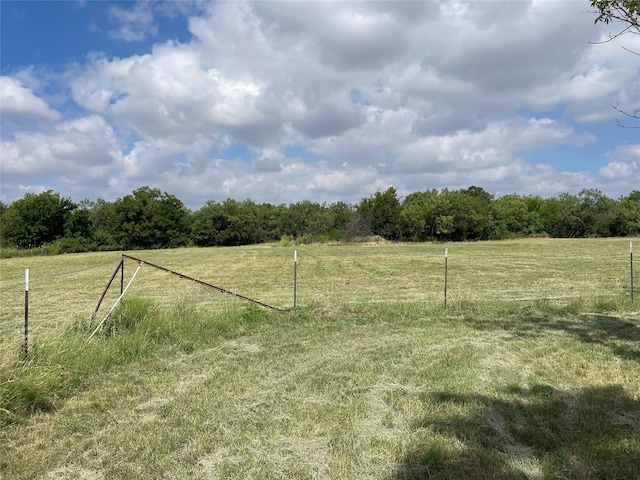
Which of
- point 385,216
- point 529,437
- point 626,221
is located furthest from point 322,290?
point 626,221

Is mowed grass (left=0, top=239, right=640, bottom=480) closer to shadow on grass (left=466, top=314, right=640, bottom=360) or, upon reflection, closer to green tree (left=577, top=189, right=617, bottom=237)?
shadow on grass (left=466, top=314, right=640, bottom=360)

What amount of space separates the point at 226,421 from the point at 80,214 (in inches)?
2536

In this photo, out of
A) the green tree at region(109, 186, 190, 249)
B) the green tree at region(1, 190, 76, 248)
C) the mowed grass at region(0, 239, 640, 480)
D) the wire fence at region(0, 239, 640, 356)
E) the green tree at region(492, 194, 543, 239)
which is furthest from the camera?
the green tree at region(492, 194, 543, 239)

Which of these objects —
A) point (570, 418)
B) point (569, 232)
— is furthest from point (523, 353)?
point (569, 232)

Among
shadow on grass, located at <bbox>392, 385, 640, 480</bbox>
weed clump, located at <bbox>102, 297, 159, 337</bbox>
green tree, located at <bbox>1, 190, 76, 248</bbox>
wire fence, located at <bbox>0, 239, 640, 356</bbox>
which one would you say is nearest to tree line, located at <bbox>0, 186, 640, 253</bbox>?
green tree, located at <bbox>1, 190, 76, 248</bbox>

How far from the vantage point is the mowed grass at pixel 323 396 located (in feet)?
11.2

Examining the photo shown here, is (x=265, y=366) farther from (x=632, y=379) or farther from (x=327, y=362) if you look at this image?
(x=632, y=379)

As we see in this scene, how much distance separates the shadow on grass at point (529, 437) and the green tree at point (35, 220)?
63.4m

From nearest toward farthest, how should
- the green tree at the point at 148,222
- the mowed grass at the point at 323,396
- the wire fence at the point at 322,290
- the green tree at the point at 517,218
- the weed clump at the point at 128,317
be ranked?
the mowed grass at the point at 323,396 → the weed clump at the point at 128,317 → the wire fence at the point at 322,290 → the green tree at the point at 148,222 → the green tree at the point at 517,218

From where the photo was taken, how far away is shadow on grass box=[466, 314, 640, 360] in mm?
6777

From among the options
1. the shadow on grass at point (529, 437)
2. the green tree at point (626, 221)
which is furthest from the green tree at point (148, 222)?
the green tree at point (626, 221)

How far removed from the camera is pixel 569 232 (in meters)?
76.2

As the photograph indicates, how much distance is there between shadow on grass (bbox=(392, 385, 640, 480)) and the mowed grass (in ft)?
0.05

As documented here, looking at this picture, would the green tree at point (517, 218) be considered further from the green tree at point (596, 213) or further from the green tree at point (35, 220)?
the green tree at point (35, 220)
